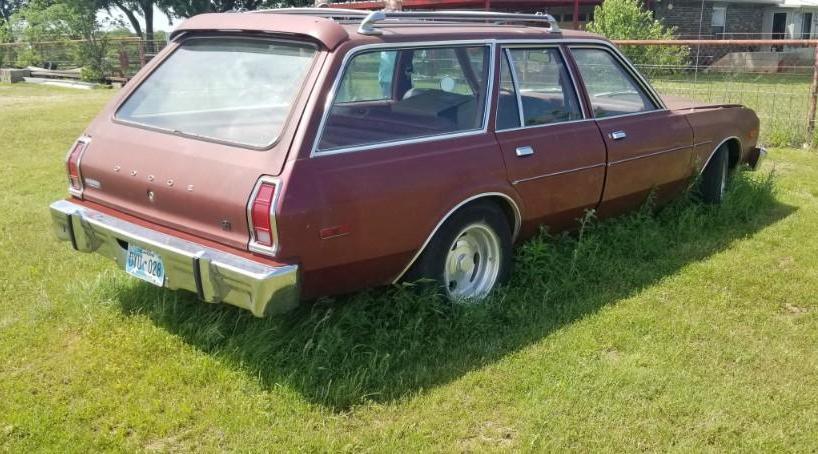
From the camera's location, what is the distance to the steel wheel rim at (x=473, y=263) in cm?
433

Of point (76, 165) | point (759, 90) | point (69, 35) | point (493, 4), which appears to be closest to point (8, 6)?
point (69, 35)

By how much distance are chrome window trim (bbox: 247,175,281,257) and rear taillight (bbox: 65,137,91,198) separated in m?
1.38

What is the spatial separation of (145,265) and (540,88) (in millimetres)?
2598

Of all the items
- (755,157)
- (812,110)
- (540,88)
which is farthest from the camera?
(812,110)

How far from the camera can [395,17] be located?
4.30 metres

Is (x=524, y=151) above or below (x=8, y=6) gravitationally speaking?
below

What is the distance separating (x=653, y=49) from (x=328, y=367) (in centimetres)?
1648

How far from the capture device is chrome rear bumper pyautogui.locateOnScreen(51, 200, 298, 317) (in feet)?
10.9

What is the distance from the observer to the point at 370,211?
362cm

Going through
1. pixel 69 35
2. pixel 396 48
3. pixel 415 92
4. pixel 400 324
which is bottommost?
pixel 400 324

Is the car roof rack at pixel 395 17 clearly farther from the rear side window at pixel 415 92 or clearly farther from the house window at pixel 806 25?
the house window at pixel 806 25

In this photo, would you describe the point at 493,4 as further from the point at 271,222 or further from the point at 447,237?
the point at 271,222

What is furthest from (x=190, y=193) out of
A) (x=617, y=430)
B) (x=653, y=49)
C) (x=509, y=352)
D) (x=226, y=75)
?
(x=653, y=49)

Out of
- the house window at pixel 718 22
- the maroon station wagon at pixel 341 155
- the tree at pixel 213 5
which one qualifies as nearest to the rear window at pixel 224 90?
the maroon station wagon at pixel 341 155
